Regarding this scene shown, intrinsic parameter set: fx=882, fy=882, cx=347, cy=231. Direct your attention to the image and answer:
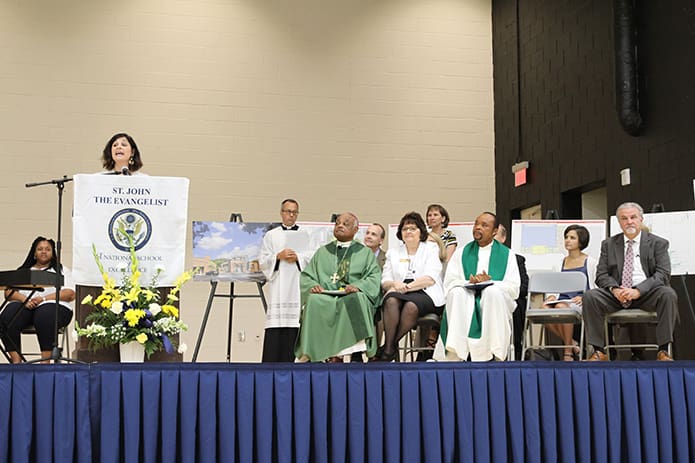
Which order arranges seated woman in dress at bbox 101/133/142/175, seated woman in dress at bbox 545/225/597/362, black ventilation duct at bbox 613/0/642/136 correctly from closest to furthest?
seated woman in dress at bbox 101/133/142/175 → seated woman in dress at bbox 545/225/597/362 → black ventilation duct at bbox 613/0/642/136

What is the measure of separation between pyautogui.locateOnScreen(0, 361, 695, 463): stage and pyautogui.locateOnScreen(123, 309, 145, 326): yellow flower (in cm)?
49

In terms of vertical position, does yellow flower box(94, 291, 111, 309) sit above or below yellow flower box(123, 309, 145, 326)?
above

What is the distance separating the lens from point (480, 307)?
5.42 m

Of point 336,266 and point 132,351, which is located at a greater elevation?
point 336,266

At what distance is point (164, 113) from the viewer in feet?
30.5

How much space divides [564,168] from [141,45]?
4.55 metres

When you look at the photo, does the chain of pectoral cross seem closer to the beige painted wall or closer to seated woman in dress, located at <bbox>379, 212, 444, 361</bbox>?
seated woman in dress, located at <bbox>379, 212, 444, 361</bbox>

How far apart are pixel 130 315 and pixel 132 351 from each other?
0.65 feet

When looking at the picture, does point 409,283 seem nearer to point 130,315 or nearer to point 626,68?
point 130,315

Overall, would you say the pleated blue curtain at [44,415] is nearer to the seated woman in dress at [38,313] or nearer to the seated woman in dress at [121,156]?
the seated woman in dress at [121,156]

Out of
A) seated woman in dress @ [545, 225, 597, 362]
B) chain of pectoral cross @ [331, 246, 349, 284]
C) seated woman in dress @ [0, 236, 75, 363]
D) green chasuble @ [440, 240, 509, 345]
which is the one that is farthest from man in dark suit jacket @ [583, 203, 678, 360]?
seated woman in dress @ [0, 236, 75, 363]

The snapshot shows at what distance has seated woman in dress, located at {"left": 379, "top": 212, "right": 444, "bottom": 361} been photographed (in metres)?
5.54

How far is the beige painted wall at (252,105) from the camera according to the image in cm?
898

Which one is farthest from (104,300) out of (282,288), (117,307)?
(282,288)
